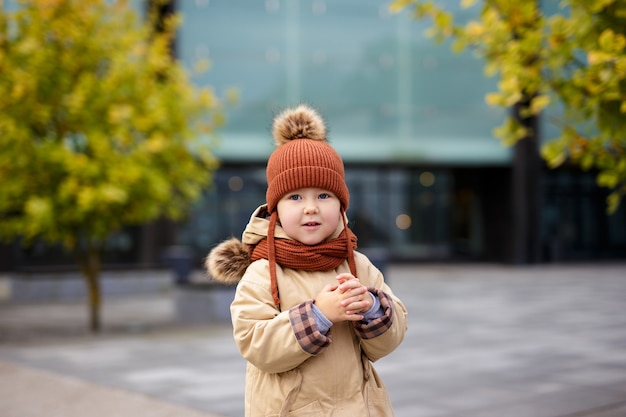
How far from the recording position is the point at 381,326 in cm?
282

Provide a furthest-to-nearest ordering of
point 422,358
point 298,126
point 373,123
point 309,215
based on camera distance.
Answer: point 373,123 → point 422,358 → point 298,126 → point 309,215

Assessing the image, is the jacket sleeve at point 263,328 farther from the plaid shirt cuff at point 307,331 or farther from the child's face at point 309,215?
the child's face at point 309,215

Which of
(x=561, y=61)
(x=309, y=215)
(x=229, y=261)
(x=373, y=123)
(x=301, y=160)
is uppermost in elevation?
(x=373, y=123)

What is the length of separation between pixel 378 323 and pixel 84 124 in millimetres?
9640

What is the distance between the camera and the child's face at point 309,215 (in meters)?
2.89

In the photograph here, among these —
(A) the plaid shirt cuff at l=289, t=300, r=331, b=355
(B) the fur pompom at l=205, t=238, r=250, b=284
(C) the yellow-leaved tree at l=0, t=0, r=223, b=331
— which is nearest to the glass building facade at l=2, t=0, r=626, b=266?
(C) the yellow-leaved tree at l=0, t=0, r=223, b=331

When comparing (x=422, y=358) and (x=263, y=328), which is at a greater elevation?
(x=263, y=328)

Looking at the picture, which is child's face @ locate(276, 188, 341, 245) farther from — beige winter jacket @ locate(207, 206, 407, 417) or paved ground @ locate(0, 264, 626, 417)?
paved ground @ locate(0, 264, 626, 417)

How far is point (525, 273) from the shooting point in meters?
25.2

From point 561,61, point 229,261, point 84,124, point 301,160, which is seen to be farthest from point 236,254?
point 84,124

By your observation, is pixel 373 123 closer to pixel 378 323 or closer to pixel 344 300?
pixel 378 323

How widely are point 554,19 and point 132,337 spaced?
8.16 metres

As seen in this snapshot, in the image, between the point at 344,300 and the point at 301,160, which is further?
the point at 301,160

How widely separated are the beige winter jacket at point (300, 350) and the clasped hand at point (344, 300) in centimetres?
7
